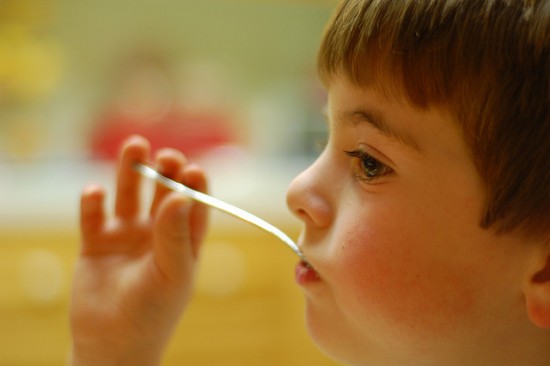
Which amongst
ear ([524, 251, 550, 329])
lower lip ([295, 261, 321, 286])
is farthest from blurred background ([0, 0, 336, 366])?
ear ([524, 251, 550, 329])

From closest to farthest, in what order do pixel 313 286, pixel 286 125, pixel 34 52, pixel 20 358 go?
pixel 313 286 < pixel 20 358 < pixel 34 52 < pixel 286 125

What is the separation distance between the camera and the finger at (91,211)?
834 mm

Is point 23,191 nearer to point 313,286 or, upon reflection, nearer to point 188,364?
point 188,364

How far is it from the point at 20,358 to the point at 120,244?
37.9 inches

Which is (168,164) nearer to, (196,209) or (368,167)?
(196,209)

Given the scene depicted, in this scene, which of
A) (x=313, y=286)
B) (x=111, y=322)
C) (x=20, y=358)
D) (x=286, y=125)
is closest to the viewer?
(x=313, y=286)

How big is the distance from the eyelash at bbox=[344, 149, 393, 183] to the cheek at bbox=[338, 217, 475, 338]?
0.04 metres

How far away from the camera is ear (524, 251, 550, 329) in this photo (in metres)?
0.59

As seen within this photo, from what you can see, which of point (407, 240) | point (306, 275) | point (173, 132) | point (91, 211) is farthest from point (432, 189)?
point (173, 132)

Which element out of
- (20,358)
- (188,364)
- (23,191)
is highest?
(23,191)

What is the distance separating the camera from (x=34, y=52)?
2.17m

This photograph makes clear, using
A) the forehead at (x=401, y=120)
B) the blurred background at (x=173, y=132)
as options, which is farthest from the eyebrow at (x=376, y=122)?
the blurred background at (x=173, y=132)

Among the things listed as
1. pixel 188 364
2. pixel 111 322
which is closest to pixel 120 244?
pixel 111 322

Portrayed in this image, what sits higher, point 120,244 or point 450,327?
point 450,327
